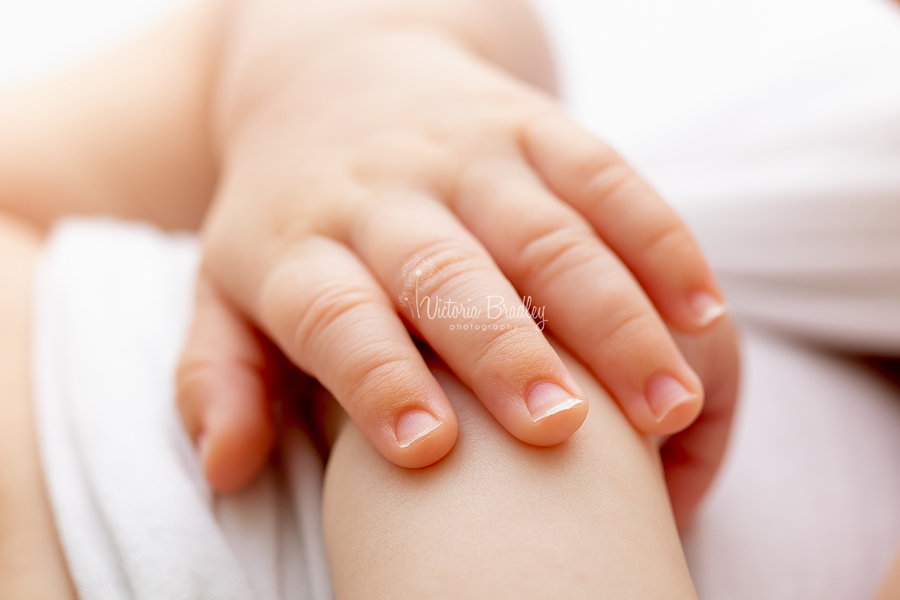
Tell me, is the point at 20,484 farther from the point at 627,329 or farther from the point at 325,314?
the point at 627,329

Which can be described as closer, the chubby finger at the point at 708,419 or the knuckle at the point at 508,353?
the knuckle at the point at 508,353

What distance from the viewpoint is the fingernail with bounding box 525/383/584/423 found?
371 millimetres

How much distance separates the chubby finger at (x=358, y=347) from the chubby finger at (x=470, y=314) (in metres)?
0.02

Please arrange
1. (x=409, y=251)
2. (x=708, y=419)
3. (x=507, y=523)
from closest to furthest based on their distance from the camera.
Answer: (x=507, y=523), (x=409, y=251), (x=708, y=419)

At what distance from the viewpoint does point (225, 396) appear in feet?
1.69

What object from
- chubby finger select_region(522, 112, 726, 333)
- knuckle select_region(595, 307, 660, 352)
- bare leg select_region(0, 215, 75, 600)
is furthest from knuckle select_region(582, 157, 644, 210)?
bare leg select_region(0, 215, 75, 600)

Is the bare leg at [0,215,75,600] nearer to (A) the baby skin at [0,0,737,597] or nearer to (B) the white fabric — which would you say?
(B) the white fabric

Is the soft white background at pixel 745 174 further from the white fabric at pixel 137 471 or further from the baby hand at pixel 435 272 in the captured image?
the white fabric at pixel 137 471

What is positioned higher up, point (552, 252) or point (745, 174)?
point (552, 252)

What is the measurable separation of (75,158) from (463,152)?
67cm

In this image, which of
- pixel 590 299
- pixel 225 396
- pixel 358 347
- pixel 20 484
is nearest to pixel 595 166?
pixel 590 299

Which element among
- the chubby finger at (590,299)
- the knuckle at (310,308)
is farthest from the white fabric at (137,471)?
the chubby finger at (590,299)

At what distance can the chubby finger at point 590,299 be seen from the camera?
435mm

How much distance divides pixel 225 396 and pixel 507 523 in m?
0.27
